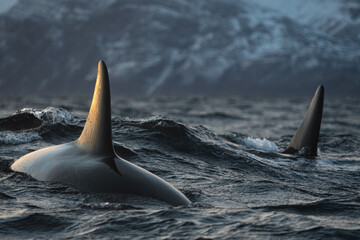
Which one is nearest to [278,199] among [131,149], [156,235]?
[156,235]

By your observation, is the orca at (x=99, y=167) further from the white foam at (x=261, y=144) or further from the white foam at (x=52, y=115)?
the white foam at (x=261, y=144)

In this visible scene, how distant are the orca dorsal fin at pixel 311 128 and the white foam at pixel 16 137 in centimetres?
641

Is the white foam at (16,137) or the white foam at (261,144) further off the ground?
the white foam at (16,137)

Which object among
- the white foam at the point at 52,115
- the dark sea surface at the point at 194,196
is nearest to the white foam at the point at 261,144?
the dark sea surface at the point at 194,196

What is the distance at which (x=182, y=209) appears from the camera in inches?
261

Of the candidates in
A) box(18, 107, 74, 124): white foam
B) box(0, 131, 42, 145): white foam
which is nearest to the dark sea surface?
box(0, 131, 42, 145): white foam

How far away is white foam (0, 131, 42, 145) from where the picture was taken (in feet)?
38.4

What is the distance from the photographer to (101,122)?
23.5 feet

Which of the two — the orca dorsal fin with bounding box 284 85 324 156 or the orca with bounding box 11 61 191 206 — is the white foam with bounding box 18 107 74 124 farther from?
the orca with bounding box 11 61 191 206

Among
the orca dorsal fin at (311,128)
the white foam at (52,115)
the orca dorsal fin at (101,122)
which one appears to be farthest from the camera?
the white foam at (52,115)

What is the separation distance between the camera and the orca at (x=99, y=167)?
21.9ft

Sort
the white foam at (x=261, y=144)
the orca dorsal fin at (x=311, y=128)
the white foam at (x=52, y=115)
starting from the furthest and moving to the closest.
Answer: the white foam at (x=261, y=144) → the white foam at (x=52, y=115) → the orca dorsal fin at (x=311, y=128)

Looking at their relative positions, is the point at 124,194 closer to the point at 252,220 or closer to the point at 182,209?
the point at 182,209

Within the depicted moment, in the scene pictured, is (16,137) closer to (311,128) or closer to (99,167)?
(99,167)
